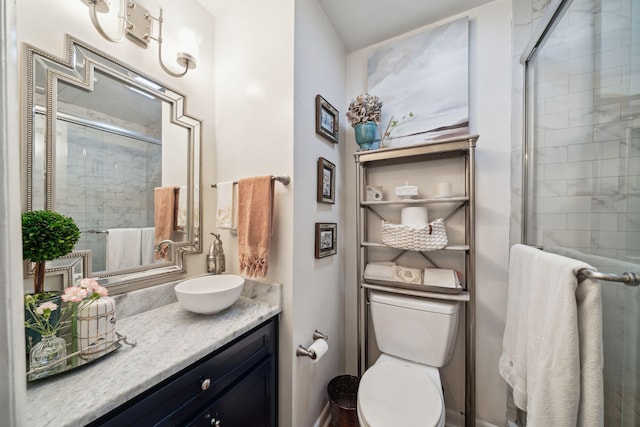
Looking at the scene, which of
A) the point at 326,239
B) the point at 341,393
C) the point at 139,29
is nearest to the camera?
the point at 139,29

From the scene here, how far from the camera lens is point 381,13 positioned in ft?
4.64

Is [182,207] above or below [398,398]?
above

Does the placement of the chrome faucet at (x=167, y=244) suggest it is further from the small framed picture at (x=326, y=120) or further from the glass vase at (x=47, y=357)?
the small framed picture at (x=326, y=120)

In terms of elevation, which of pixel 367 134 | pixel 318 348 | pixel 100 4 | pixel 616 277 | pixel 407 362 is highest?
pixel 100 4

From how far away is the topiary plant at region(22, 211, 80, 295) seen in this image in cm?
65

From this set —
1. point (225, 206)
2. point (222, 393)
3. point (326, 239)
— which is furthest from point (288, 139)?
point (222, 393)

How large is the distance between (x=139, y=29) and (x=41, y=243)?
102cm

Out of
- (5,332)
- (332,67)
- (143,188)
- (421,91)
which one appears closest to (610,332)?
(421,91)

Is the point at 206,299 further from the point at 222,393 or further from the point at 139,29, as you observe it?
the point at 139,29

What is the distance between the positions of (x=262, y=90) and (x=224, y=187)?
56cm

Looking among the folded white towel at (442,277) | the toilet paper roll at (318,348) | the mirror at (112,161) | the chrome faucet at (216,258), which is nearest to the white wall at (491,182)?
the folded white towel at (442,277)

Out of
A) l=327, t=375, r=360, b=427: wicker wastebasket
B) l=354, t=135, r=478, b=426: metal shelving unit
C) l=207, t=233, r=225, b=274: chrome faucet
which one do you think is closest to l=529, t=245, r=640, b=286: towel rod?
l=354, t=135, r=478, b=426: metal shelving unit

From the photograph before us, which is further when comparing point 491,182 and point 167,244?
point 491,182

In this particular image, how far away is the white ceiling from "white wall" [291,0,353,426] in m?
0.08
